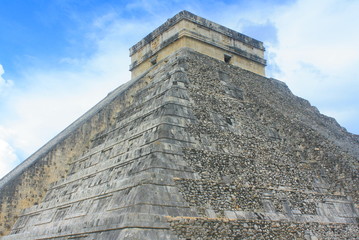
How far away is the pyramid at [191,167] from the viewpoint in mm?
8047

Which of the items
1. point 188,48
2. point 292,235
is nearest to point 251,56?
point 188,48

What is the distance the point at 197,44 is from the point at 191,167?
22.3 ft

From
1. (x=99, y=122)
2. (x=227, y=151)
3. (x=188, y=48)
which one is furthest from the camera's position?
(x=188, y=48)

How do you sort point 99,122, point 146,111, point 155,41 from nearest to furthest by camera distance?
point 146,111
point 99,122
point 155,41

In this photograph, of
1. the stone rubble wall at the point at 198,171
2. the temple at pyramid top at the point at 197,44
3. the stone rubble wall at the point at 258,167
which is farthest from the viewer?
the temple at pyramid top at the point at 197,44

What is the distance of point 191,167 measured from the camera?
888cm

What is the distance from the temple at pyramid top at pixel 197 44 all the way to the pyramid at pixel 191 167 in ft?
0.18

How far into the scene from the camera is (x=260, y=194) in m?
9.53

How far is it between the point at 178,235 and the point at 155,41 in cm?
979

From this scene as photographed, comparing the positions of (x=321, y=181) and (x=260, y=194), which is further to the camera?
(x=321, y=181)

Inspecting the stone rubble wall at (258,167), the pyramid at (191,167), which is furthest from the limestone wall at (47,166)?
the stone rubble wall at (258,167)

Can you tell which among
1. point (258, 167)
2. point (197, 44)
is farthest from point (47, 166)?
point (197, 44)

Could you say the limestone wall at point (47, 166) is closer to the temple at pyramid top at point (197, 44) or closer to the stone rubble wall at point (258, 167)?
the temple at pyramid top at point (197, 44)

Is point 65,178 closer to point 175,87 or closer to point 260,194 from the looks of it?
point 175,87
